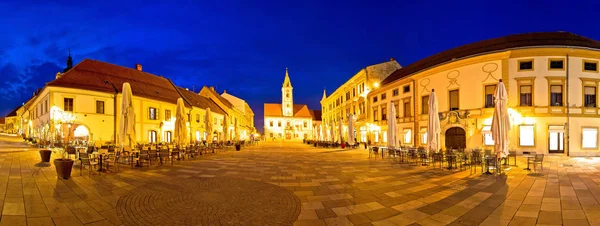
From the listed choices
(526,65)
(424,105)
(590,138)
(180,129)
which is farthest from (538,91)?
(180,129)

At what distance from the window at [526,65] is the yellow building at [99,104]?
2532 centimetres

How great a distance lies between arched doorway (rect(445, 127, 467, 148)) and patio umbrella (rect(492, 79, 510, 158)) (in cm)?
1119

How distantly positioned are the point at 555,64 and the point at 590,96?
3.25m

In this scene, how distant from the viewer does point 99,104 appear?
25922mm

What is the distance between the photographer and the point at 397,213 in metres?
5.77

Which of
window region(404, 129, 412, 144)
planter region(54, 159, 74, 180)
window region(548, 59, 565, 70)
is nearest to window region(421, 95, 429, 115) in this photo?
window region(404, 129, 412, 144)

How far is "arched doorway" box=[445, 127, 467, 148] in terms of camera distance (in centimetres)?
2203

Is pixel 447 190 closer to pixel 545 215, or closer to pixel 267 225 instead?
pixel 545 215

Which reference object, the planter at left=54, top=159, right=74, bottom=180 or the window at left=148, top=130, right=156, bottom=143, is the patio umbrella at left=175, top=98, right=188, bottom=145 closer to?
the planter at left=54, top=159, right=74, bottom=180

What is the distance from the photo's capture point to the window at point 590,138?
1848 centimetres

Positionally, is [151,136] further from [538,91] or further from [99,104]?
[538,91]

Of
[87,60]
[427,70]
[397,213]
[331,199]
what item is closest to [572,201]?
[397,213]

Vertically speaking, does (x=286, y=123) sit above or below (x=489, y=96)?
below

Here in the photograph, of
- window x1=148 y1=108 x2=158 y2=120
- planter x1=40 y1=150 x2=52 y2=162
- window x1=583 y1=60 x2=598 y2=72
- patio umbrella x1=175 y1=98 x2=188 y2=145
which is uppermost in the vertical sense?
window x1=583 y1=60 x2=598 y2=72
